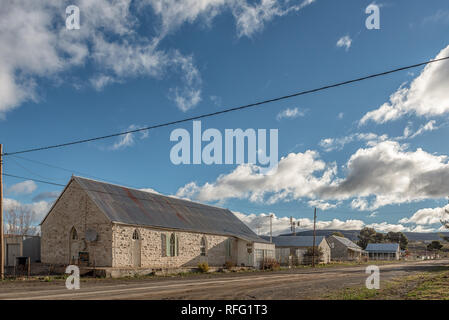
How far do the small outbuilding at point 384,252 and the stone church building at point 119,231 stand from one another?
6991 centimetres

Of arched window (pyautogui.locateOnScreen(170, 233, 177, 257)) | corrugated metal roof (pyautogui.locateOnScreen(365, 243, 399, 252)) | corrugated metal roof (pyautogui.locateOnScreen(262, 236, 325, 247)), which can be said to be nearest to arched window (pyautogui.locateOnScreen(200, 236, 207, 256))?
arched window (pyautogui.locateOnScreen(170, 233, 177, 257))

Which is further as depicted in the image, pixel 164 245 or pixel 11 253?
pixel 164 245

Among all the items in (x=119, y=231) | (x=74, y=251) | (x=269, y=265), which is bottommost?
(x=269, y=265)

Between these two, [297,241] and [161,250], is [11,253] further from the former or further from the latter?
[297,241]

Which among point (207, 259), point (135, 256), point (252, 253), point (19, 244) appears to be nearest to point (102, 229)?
point (135, 256)

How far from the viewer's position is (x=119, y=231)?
30.8 metres

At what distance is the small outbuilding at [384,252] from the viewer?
9919 centimetres

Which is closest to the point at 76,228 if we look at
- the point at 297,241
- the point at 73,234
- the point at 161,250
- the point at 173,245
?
the point at 73,234

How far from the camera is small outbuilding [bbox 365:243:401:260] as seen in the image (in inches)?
3905

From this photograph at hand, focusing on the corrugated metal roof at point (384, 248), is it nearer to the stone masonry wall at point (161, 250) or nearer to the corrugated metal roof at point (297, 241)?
the corrugated metal roof at point (297, 241)

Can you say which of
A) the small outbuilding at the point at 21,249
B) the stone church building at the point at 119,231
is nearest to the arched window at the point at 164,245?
the stone church building at the point at 119,231

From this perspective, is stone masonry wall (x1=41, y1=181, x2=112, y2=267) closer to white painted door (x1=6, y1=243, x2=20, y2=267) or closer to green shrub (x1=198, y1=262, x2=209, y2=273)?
white painted door (x1=6, y1=243, x2=20, y2=267)

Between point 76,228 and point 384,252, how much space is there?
85.7 metres
